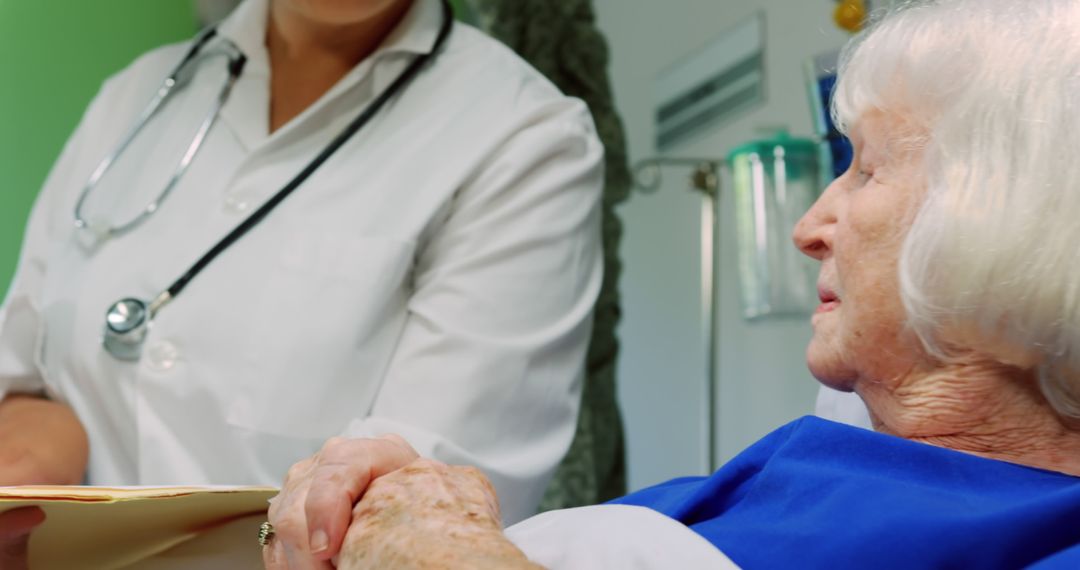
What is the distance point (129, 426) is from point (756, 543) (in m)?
A: 0.75

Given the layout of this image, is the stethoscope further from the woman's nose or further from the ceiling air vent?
the ceiling air vent

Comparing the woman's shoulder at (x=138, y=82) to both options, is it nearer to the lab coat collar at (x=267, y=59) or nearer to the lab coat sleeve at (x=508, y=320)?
the lab coat collar at (x=267, y=59)

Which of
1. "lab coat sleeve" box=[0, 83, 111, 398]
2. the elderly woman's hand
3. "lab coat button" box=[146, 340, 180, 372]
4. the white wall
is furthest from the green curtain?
the elderly woman's hand

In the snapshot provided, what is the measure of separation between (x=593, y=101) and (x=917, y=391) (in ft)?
3.77

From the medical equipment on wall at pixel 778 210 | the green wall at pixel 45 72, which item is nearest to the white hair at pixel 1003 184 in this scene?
the medical equipment on wall at pixel 778 210

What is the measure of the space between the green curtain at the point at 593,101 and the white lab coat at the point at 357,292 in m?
0.47

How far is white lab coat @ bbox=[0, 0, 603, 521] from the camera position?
1.23m

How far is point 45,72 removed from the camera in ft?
6.20

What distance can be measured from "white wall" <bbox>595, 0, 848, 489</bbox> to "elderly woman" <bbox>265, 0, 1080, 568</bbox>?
3.99ft

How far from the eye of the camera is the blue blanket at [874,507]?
0.71m

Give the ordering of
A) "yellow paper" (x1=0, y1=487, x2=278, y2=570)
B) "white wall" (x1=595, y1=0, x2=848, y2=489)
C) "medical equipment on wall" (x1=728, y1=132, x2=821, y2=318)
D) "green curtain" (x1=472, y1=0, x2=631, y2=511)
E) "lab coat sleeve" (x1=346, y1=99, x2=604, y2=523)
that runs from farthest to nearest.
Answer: "white wall" (x1=595, y1=0, x2=848, y2=489)
"green curtain" (x1=472, y1=0, x2=631, y2=511)
"medical equipment on wall" (x1=728, y1=132, x2=821, y2=318)
"lab coat sleeve" (x1=346, y1=99, x2=604, y2=523)
"yellow paper" (x1=0, y1=487, x2=278, y2=570)

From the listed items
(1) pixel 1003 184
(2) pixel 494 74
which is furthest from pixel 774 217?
(1) pixel 1003 184

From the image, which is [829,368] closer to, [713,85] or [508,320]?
[508,320]

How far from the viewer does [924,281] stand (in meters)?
0.80
